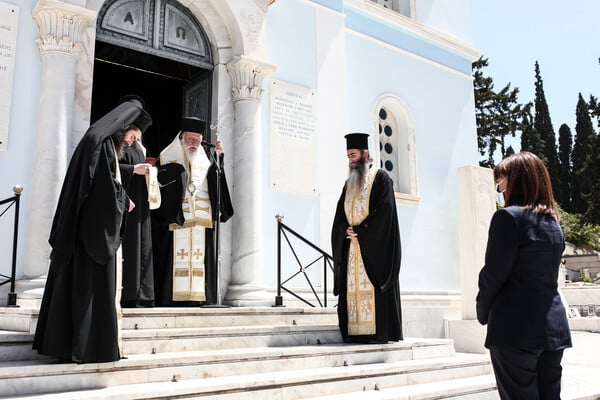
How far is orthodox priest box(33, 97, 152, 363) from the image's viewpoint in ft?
13.1

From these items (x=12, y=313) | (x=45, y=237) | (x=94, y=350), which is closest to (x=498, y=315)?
(x=94, y=350)

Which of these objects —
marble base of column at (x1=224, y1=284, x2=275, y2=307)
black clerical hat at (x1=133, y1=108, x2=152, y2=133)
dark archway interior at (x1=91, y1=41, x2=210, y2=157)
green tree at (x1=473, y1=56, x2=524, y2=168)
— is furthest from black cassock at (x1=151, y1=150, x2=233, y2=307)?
green tree at (x1=473, y1=56, x2=524, y2=168)

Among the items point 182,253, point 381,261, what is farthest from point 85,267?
point 381,261

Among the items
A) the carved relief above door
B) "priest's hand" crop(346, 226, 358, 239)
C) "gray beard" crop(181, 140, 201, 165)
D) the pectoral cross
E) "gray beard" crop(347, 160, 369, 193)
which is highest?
the carved relief above door

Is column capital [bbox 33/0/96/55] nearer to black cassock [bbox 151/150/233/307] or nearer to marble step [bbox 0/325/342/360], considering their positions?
black cassock [bbox 151/150/233/307]

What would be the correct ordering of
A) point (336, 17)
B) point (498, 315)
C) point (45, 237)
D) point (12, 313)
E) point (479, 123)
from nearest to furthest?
1. point (498, 315)
2. point (12, 313)
3. point (45, 237)
4. point (336, 17)
5. point (479, 123)

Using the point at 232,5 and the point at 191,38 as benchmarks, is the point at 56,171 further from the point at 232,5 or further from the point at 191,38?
the point at 232,5

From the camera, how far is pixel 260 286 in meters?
7.59

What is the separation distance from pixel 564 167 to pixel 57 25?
47.0 m

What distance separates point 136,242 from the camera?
18.8 ft

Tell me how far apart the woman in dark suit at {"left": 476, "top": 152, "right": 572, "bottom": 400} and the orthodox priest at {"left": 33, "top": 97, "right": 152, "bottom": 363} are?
244 cm

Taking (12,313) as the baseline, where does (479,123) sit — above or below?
above

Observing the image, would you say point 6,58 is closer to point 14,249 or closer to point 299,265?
point 14,249

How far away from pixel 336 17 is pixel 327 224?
3316 mm
